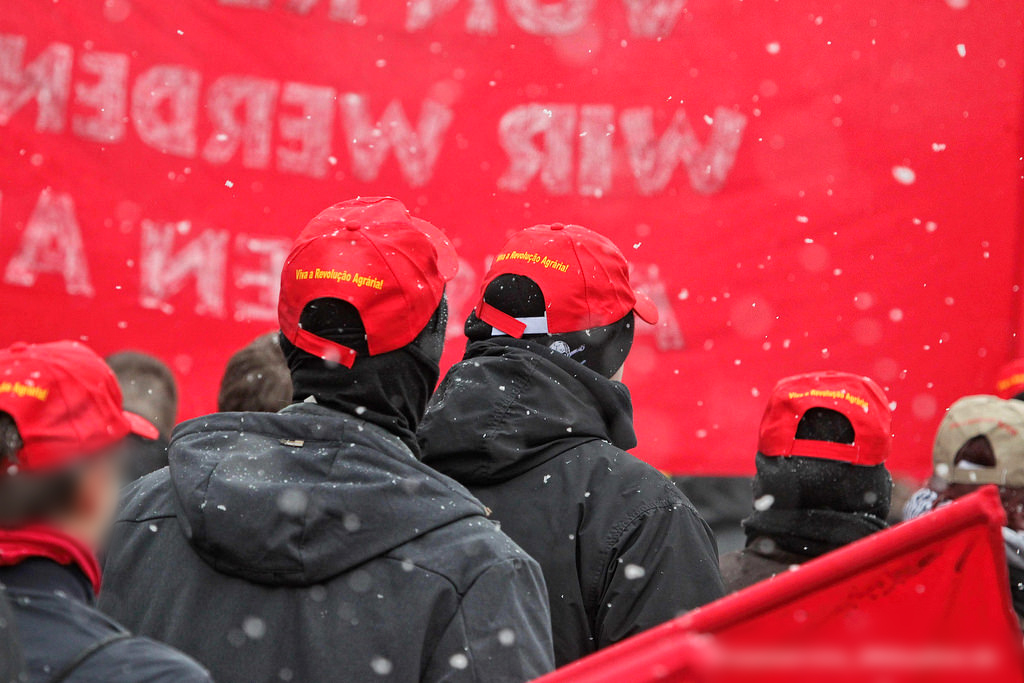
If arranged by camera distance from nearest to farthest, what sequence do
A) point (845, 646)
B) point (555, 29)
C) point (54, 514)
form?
point (845, 646) → point (54, 514) → point (555, 29)

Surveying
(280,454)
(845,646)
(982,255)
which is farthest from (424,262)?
(982,255)

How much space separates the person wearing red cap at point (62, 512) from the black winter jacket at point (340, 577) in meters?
0.18

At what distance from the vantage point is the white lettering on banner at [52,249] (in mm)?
4059

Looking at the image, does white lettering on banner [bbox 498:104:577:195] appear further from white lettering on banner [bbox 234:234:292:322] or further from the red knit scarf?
the red knit scarf

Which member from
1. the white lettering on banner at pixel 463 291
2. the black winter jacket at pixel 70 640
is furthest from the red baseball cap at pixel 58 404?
the white lettering on banner at pixel 463 291

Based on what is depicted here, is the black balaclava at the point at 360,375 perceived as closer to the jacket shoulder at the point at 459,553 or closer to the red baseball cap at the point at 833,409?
the jacket shoulder at the point at 459,553

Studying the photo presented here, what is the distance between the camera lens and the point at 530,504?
216 cm

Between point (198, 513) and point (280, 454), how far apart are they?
0.15 metres

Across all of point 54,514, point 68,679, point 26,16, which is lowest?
point 68,679

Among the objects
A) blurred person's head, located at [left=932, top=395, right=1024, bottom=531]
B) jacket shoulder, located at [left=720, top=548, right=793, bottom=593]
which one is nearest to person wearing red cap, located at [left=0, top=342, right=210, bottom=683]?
jacket shoulder, located at [left=720, top=548, right=793, bottom=593]

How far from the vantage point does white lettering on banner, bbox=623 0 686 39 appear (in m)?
4.42

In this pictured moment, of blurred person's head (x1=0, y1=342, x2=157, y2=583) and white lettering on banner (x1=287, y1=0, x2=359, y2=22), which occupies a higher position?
white lettering on banner (x1=287, y1=0, x2=359, y2=22)

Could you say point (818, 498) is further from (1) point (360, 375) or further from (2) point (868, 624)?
(2) point (868, 624)

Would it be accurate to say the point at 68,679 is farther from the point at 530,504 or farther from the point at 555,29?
the point at 555,29
